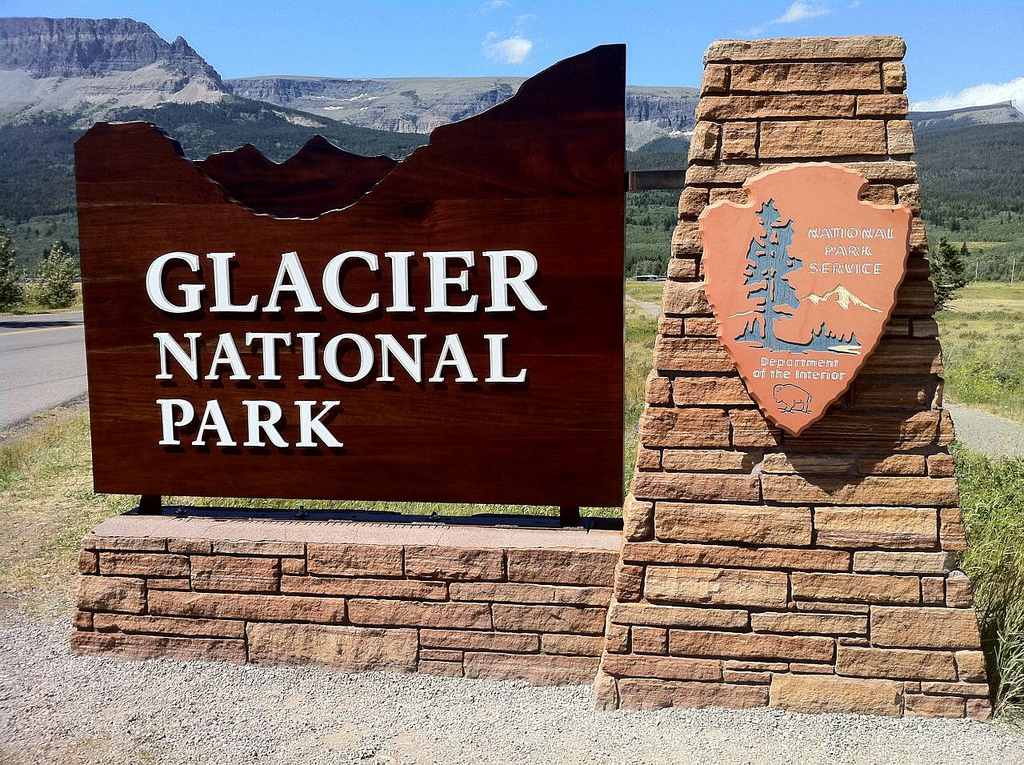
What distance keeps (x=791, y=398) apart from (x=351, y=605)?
2051mm

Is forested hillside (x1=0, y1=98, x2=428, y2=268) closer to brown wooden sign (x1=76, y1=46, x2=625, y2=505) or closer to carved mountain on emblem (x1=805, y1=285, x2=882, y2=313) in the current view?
brown wooden sign (x1=76, y1=46, x2=625, y2=505)

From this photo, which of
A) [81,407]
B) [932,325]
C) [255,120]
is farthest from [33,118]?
[932,325]

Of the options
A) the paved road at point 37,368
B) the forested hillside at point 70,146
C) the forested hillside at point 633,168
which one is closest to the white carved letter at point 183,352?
the paved road at point 37,368

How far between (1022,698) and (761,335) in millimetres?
1795

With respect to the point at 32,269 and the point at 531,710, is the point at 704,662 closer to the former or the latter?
the point at 531,710

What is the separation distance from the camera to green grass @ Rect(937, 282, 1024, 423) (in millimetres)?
11688

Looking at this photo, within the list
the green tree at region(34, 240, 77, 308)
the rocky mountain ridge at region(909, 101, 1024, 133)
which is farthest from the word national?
the rocky mountain ridge at region(909, 101, 1024, 133)

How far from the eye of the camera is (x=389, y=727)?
125 inches

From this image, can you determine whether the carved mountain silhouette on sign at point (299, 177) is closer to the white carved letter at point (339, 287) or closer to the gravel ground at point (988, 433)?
the white carved letter at point (339, 287)

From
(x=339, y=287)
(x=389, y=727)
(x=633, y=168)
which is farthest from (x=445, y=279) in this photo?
(x=633, y=168)

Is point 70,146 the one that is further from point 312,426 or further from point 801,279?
point 801,279

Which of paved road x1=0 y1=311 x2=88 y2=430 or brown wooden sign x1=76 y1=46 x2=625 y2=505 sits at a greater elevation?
brown wooden sign x1=76 y1=46 x2=625 y2=505

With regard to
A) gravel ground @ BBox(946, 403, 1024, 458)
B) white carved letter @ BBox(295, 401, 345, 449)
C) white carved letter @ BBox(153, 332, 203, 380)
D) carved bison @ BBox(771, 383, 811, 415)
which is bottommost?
gravel ground @ BBox(946, 403, 1024, 458)

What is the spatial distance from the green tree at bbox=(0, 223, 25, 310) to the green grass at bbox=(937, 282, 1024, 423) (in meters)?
33.5
